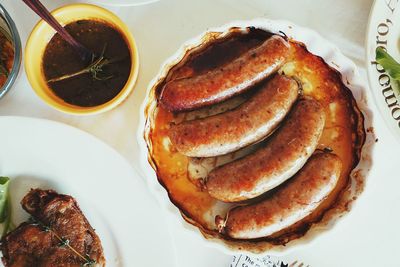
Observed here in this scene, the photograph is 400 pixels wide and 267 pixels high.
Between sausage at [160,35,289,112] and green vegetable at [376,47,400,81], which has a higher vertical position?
sausage at [160,35,289,112]

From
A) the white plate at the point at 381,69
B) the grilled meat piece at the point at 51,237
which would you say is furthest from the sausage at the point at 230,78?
the grilled meat piece at the point at 51,237

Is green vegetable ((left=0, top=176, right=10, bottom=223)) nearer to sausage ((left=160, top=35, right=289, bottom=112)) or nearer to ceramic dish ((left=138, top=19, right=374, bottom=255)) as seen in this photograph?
ceramic dish ((left=138, top=19, right=374, bottom=255))

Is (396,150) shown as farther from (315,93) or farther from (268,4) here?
(268,4)

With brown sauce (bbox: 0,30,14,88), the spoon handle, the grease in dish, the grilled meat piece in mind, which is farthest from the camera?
brown sauce (bbox: 0,30,14,88)

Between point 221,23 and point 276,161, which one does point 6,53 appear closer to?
point 221,23

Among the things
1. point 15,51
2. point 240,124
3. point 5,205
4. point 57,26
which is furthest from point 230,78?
point 5,205

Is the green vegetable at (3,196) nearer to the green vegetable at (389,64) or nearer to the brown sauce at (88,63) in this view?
the brown sauce at (88,63)

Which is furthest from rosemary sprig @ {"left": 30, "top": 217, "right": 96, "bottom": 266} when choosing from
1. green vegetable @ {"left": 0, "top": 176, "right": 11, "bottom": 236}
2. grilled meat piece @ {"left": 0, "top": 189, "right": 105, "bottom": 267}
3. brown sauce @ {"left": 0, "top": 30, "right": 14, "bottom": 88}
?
brown sauce @ {"left": 0, "top": 30, "right": 14, "bottom": 88}

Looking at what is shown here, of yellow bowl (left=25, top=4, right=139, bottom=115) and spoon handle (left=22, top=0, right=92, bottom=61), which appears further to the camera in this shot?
yellow bowl (left=25, top=4, right=139, bottom=115)
